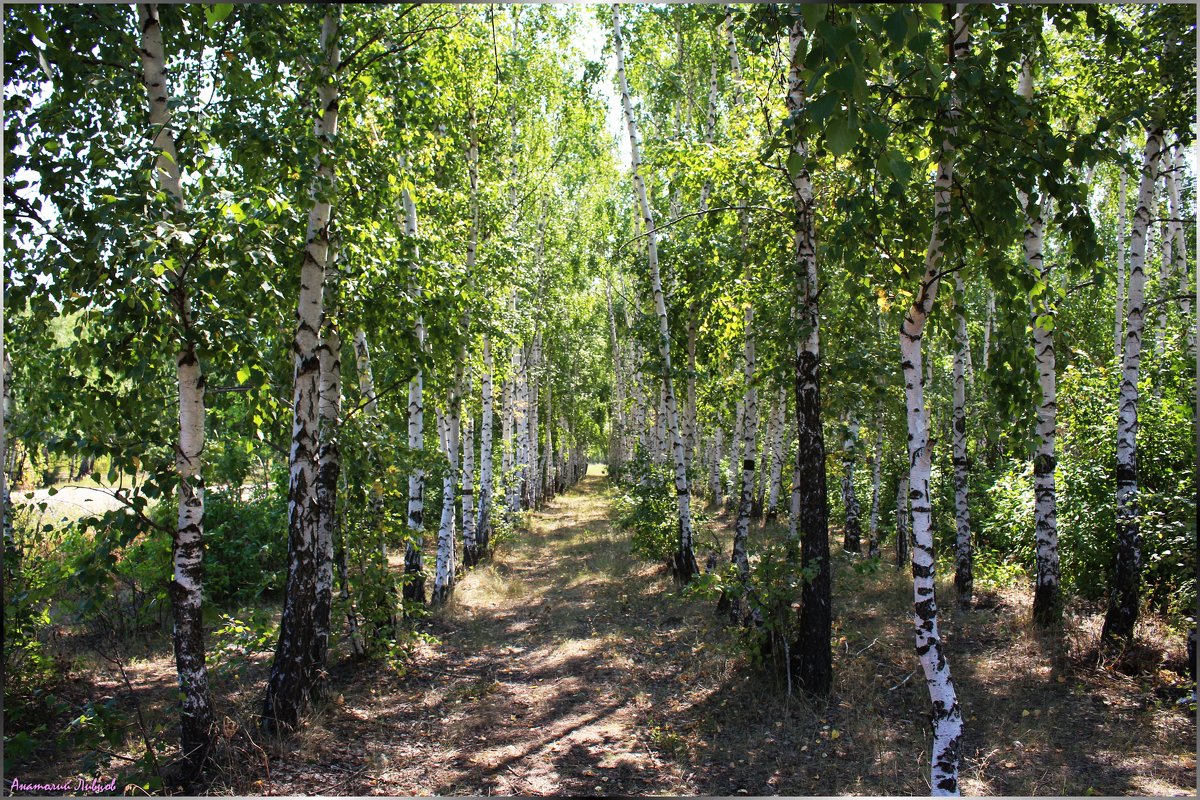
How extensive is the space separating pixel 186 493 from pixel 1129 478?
8253mm

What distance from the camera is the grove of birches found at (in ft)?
13.2

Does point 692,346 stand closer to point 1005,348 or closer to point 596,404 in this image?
point 1005,348

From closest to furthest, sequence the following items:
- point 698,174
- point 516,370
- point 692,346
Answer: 1. point 698,174
2. point 692,346
3. point 516,370

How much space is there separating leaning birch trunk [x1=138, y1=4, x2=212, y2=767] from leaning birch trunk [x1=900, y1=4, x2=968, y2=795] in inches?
185

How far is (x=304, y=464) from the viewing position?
5730 millimetres

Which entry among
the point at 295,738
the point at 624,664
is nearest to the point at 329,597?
the point at 295,738

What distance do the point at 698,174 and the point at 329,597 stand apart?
6.05 meters

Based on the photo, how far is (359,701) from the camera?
275 inches

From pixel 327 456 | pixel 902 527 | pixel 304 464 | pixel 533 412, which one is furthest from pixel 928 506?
pixel 533 412

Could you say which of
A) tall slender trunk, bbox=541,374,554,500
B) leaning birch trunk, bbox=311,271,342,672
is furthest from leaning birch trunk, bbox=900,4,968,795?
tall slender trunk, bbox=541,374,554,500

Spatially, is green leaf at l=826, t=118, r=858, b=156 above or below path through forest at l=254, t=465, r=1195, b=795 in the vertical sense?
above

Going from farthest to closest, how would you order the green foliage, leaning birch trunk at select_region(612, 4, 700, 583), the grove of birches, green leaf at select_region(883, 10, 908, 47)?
the green foliage, leaning birch trunk at select_region(612, 4, 700, 583), the grove of birches, green leaf at select_region(883, 10, 908, 47)

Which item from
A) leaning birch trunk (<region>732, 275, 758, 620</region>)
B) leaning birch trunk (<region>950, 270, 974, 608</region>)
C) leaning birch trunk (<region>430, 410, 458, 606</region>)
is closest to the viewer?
leaning birch trunk (<region>732, 275, 758, 620</region>)

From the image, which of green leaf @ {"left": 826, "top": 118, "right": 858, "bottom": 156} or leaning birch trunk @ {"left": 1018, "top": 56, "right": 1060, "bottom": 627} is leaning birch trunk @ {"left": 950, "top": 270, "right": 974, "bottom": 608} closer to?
leaning birch trunk @ {"left": 1018, "top": 56, "right": 1060, "bottom": 627}
